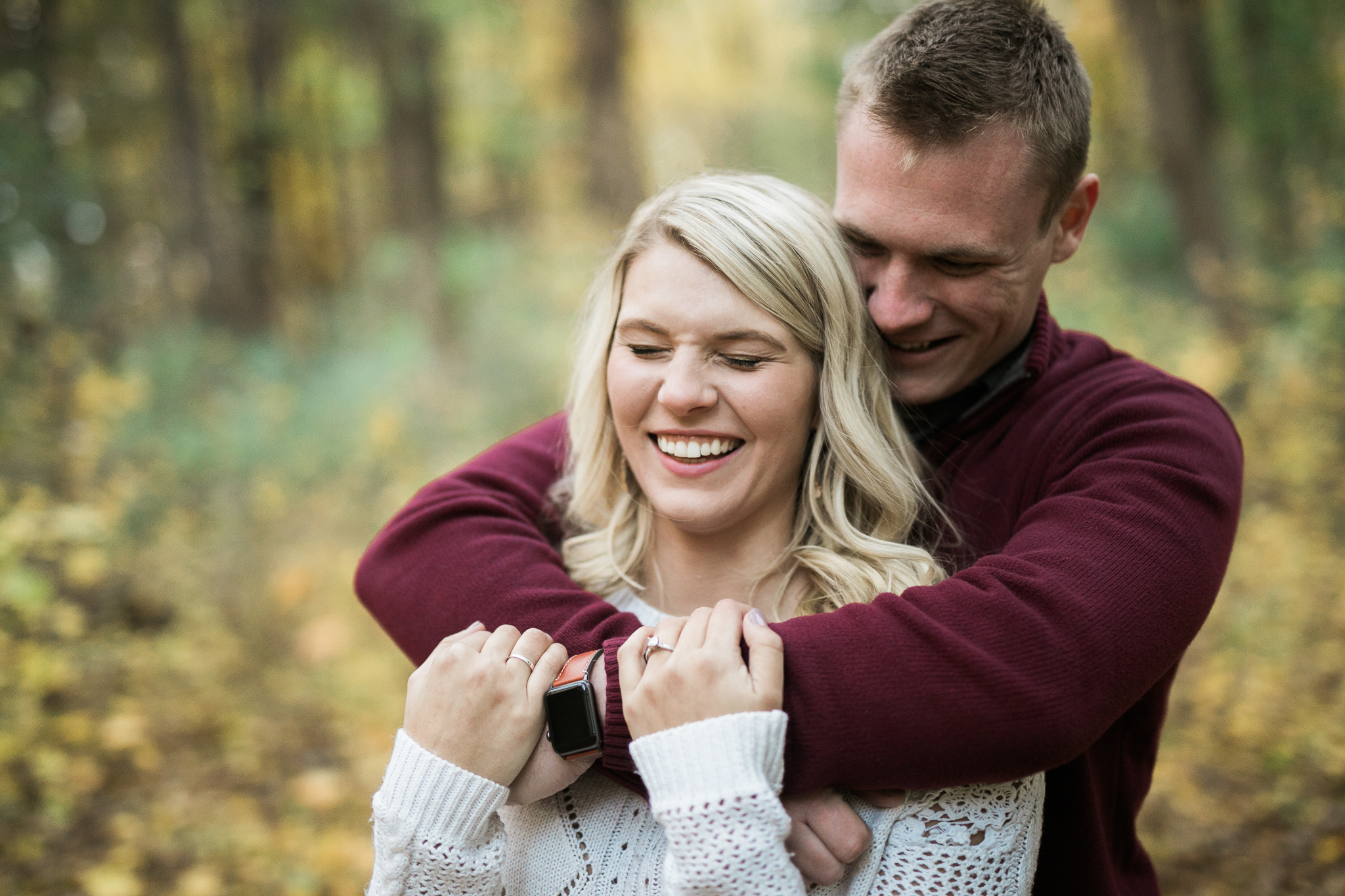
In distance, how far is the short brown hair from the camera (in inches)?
85.0

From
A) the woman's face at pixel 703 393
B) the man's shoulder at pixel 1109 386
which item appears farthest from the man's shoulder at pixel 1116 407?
the woman's face at pixel 703 393

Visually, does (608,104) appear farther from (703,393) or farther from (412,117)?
(703,393)

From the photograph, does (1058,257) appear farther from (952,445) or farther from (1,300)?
(1,300)

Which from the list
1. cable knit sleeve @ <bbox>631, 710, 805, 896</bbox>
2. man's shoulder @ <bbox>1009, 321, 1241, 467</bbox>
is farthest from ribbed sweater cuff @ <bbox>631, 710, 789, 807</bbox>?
man's shoulder @ <bbox>1009, 321, 1241, 467</bbox>

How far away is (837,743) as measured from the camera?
1.57 meters

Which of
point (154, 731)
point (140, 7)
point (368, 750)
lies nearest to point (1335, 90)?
point (368, 750)

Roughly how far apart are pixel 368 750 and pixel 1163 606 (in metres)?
4.52

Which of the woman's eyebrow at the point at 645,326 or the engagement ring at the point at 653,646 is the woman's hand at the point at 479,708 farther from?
the woman's eyebrow at the point at 645,326

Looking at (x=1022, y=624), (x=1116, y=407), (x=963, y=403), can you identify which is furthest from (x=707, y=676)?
(x=963, y=403)

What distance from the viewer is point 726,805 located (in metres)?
1.49

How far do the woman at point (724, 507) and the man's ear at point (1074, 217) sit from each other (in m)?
0.60

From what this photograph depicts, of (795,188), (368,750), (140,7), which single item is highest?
(140,7)

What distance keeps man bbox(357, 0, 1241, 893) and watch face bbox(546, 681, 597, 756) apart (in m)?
0.04

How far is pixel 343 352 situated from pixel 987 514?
30.3 ft
